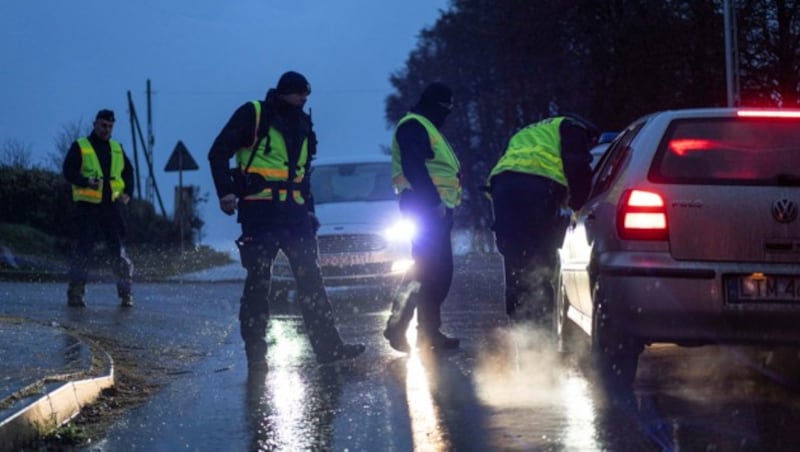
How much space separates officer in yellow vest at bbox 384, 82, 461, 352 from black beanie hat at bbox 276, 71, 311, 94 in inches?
37.4

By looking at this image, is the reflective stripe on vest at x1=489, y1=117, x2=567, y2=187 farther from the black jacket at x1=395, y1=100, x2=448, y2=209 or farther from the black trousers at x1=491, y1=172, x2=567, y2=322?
the black jacket at x1=395, y1=100, x2=448, y2=209

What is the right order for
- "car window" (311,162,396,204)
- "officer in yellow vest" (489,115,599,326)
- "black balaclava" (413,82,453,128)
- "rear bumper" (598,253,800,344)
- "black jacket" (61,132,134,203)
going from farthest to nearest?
1. "car window" (311,162,396,204)
2. "black jacket" (61,132,134,203)
3. "black balaclava" (413,82,453,128)
4. "officer in yellow vest" (489,115,599,326)
5. "rear bumper" (598,253,800,344)

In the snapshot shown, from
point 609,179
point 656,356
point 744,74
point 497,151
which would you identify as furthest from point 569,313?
point 497,151

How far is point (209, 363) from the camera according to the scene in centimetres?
973

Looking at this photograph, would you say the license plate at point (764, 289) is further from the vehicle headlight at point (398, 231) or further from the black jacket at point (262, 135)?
the vehicle headlight at point (398, 231)

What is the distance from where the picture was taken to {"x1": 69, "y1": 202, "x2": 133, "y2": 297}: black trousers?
1367 cm

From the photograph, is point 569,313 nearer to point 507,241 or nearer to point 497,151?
point 507,241

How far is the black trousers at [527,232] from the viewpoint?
32.1 feet

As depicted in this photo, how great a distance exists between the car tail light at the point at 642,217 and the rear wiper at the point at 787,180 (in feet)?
1.86

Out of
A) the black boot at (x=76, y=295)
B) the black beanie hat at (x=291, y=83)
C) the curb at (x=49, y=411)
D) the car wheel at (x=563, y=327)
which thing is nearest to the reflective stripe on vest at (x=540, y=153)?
the car wheel at (x=563, y=327)

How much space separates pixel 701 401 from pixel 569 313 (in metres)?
2.24

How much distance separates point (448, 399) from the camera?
25.1 ft

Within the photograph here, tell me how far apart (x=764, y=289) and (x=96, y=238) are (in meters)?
8.24

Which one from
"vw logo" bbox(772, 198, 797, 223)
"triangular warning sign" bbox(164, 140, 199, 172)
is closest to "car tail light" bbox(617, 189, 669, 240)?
"vw logo" bbox(772, 198, 797, 223)
